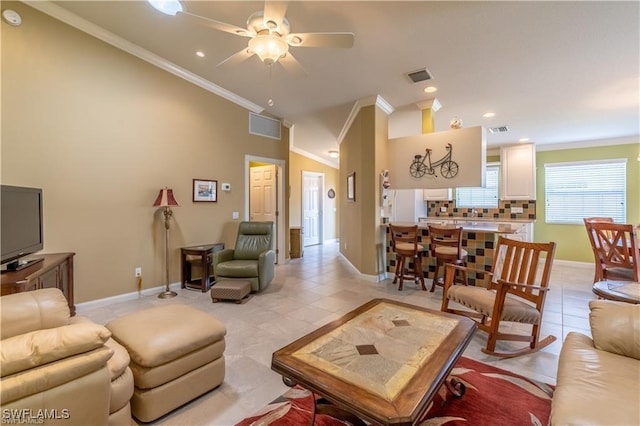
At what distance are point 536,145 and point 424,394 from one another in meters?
7.68

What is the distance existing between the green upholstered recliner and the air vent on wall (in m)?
1.94

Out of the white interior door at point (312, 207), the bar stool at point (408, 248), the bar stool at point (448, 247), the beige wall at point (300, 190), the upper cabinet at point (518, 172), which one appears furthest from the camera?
the white interior door at point (312, 207)

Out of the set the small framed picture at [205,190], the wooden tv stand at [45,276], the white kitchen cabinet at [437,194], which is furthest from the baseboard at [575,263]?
the wooden tv stand at [45,276]

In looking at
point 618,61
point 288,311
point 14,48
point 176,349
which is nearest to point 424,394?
point 176,349

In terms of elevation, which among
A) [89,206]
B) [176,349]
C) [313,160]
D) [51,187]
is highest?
[313,160]

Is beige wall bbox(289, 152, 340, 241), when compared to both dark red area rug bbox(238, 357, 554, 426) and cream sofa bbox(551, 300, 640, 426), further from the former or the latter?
cream sofa bbox(551, 300, 640, 426)

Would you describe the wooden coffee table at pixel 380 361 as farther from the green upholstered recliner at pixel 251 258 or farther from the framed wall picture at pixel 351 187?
the framed wall picture at pixel 351 187

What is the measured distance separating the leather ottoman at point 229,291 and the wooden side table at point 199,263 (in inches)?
21.1

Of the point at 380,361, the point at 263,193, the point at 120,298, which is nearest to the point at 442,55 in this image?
the point at 380,361

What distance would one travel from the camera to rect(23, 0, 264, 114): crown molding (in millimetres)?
2928

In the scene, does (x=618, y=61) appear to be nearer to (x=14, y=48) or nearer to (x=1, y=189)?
(x=1, y=189)

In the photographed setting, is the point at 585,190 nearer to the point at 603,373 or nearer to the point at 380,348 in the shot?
the point at 603,373

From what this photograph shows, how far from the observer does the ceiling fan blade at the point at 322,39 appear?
224 cm

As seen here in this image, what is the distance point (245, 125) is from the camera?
16.7 ft
